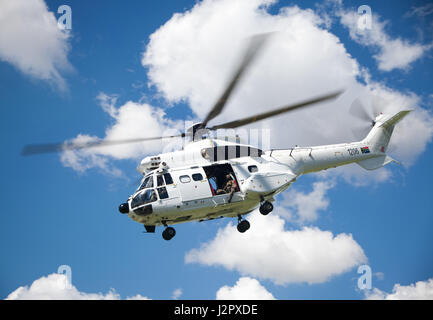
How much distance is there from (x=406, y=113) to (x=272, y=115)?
12344mm

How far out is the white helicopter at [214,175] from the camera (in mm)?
23078

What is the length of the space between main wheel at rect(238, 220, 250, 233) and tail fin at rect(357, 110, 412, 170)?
8.74 metres

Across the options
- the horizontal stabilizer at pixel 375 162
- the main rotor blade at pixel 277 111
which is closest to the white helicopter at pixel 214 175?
the main rotor blade at pixel 277 111

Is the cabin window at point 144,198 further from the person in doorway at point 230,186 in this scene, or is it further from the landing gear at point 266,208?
the landing gear at point 266,208

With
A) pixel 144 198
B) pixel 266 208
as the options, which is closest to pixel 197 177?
pixel 144 198

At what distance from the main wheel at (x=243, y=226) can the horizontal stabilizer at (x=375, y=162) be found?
344 inches

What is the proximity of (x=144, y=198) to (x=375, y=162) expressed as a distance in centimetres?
1567

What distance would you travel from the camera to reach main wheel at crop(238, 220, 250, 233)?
2598 centimetres

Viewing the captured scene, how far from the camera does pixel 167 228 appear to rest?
78.7ft

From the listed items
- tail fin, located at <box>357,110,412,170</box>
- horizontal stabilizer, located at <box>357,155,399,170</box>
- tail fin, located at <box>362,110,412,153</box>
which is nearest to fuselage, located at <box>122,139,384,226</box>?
horizontal stabilizer, located at <box>357,155,399,170</box>

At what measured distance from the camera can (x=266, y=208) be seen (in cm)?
2547
